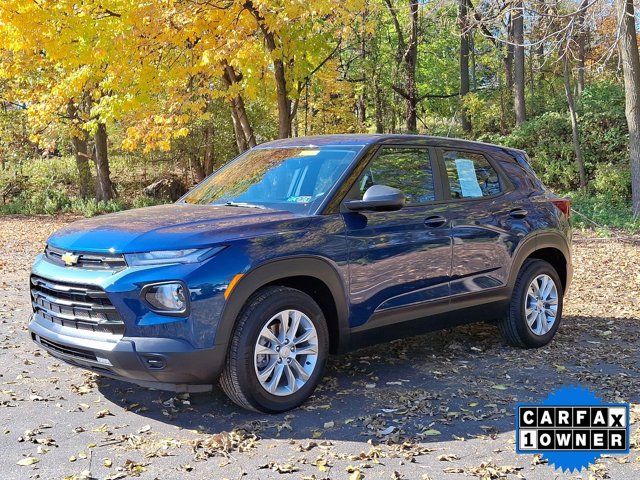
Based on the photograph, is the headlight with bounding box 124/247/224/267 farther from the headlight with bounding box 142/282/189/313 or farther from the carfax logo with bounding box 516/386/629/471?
the carfax logo with bounding box 516/386/629/471

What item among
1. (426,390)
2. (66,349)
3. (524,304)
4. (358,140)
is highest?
(358,140)

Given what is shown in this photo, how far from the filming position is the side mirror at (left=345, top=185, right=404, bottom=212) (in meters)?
4.63

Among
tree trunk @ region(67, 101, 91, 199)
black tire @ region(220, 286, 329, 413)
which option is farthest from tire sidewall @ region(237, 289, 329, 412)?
tree trunk @ region(67, 101, 91, 199)

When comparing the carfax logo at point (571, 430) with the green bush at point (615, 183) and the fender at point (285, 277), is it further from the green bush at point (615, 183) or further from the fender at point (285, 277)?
the green bush at point (615, 183)

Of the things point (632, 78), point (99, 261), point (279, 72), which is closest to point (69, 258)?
point (99, 261)

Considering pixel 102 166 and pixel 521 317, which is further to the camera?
pixel 102 166

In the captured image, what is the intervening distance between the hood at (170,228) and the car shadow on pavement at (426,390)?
1.16 m

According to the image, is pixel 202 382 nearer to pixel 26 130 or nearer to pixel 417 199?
pixel 417 199

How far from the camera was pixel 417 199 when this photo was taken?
5.28 m

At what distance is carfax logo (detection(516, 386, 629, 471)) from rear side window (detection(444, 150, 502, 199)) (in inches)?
73.5

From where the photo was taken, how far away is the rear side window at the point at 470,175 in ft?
18.5

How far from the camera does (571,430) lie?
13.4 feet

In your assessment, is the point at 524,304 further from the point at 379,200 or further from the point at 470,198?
the point at 379,200

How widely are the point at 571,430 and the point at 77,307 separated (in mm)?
3095
